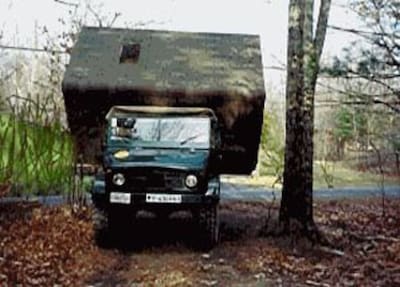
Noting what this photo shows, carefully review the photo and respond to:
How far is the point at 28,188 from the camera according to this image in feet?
55.4

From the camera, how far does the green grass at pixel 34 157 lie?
1527 centimetres

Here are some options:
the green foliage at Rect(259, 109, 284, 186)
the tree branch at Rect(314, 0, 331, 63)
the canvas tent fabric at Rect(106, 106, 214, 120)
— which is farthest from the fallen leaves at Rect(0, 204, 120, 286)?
the green foliage at Rect(259, 109, 284, 186)

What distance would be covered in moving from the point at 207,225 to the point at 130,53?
16.7 feet

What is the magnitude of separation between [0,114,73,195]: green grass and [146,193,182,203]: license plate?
4880 millimetres

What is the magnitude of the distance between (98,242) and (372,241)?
4.21m

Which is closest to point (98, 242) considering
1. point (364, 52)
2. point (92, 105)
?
point (92, 105)

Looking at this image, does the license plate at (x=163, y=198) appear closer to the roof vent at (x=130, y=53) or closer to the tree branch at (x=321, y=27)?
the tree branch at (x=321, y=27)

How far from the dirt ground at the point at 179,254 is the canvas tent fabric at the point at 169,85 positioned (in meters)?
Result: 1.52

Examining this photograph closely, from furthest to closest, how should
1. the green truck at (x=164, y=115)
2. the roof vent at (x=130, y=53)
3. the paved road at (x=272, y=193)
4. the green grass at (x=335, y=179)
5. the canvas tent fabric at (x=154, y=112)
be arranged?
the green grass at (x=335, y=179) → the paved road at (x=272, y=193) → the roof vent at (x=130, y=53) → the canvas tent fabric at (x=154, y=112) → the green truck at (x=164, y=115)

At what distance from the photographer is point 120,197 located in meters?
9.99

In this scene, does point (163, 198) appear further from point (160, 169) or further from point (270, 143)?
point (270, 143)

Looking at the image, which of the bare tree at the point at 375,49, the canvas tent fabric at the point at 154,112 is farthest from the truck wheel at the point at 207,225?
the bare tree at the point at 375,49

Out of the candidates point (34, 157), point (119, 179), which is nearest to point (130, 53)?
point (34, 157)

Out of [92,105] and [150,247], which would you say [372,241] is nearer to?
[150,247]
